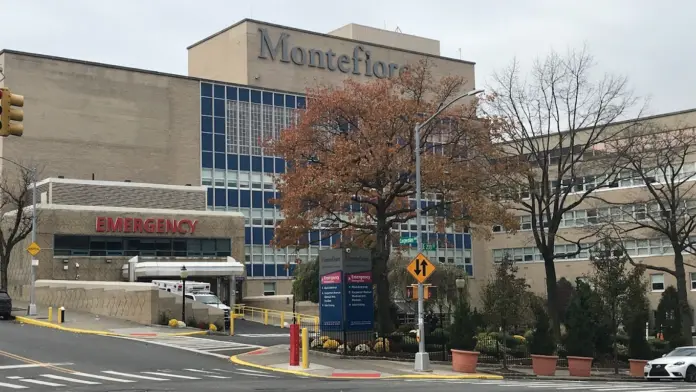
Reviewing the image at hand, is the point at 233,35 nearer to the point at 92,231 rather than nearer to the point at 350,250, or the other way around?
the point at 92,231

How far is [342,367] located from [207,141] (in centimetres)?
5138

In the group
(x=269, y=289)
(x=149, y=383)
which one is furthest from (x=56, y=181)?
(x=149, y=383)

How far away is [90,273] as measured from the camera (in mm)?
57062

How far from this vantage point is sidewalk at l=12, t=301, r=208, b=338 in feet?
128

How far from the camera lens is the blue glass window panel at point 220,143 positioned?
76938 millimetres

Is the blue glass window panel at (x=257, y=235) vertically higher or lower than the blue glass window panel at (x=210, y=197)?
lower

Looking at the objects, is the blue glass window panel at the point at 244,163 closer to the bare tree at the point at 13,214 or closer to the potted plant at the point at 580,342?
the bare tree at the point at 13,214

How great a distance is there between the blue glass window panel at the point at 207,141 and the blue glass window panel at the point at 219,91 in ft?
12.5

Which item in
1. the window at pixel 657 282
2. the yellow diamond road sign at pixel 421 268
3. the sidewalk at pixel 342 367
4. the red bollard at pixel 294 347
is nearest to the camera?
the sidewalk at pixel 342 367

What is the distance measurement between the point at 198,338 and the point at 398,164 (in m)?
13.2

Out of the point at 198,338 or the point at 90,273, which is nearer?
the point at 198,338

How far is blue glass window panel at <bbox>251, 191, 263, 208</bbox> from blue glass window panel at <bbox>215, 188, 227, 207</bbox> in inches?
110

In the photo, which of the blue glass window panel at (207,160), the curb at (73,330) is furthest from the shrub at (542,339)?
the blue glass window panel at (207,160)

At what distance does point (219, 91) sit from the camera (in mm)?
77500
